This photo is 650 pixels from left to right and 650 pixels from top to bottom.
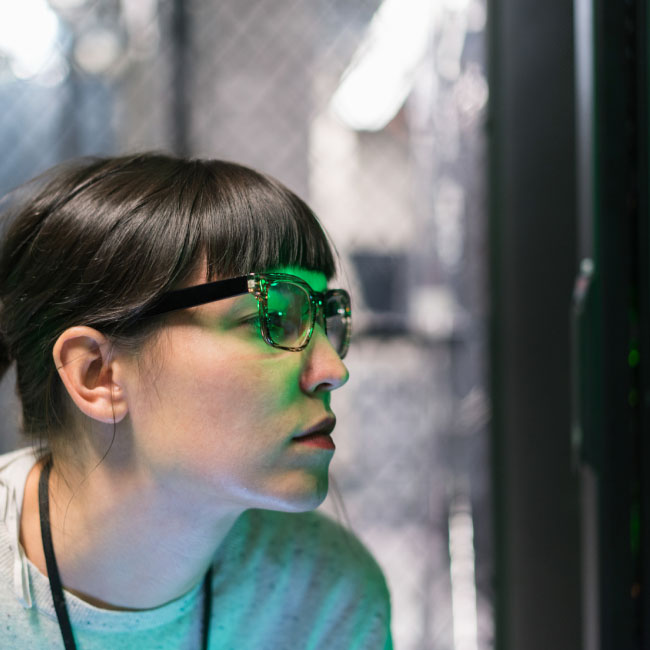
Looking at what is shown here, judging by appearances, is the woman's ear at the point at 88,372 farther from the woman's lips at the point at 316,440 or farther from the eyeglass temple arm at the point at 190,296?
the woman's lips at the point at 316,440

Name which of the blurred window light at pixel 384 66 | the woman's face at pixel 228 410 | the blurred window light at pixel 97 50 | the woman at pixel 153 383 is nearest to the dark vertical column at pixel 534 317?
the woman at pixel 153 383

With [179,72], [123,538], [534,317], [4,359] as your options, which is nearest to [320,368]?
[123,538]

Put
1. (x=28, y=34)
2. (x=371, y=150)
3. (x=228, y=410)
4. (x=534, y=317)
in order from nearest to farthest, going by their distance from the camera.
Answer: (x=228, y=410)
(x=534, y=317)
(x=28, y=34)
(x=371, y=150)

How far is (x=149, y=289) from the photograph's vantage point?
0.73 m

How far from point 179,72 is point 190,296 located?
161 centimetres

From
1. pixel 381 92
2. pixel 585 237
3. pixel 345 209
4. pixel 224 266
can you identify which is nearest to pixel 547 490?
pixel 585 237

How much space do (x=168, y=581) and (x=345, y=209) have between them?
1685 millimetres

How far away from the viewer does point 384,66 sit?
2252 mm

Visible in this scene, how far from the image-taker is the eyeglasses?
2.42 feet

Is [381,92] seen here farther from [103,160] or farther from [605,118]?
[103,160]

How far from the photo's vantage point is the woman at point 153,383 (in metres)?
0.74

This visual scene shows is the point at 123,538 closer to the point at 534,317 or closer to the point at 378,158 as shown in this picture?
the point at 534,317

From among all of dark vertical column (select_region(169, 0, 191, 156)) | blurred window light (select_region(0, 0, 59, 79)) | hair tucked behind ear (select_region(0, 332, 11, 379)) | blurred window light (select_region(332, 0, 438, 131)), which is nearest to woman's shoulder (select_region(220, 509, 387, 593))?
hair tucked behind ear (select_region(0, 332, 11, 379))

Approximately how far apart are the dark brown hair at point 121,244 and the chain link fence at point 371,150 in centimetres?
128
